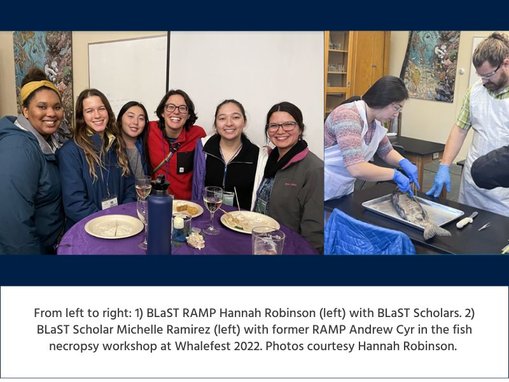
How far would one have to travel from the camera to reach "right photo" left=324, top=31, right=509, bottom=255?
65.6 inches

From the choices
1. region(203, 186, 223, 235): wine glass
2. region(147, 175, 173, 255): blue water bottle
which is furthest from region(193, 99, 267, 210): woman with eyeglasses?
region(147, 175, 173, 255): blue water bottle

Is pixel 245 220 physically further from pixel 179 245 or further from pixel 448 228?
pixel 448 228

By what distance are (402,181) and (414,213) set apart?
15cm

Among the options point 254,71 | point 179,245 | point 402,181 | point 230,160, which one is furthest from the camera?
point 230,160

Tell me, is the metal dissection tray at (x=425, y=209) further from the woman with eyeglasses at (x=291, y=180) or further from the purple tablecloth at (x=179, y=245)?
the purple tablecloth at (x=179, y=245)

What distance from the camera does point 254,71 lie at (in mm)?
1843

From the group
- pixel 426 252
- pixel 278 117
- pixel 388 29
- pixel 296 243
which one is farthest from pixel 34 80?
pixel 426 252

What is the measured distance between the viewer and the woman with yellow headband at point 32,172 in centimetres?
167

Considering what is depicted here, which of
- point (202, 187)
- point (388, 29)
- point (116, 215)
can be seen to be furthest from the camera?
point (202, 187)

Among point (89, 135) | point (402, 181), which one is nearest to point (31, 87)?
point (89, 135)

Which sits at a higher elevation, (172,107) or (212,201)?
(172,107)
